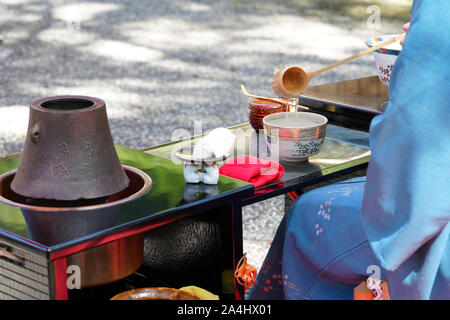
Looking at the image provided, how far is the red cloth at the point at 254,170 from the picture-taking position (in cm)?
161

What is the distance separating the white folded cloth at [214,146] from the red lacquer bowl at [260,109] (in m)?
0.43

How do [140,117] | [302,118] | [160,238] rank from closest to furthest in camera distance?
1. [160,238]
2. [302,118]
3. [140,117]

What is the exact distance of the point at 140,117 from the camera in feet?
14.8

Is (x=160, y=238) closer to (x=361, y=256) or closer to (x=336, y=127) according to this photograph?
(x=361, y=256)

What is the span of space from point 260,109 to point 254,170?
43cm

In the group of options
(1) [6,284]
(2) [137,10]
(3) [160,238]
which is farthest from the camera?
(2) [137,10]

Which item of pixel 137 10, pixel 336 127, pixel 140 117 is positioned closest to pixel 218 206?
pixel 336 127

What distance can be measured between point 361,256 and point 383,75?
84 cm

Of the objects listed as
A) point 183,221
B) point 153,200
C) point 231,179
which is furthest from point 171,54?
point 153,200

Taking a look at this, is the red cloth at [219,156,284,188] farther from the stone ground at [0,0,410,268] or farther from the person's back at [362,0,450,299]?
the stone ground at [0,0,410,268]

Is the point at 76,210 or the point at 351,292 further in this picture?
the point at 351,292

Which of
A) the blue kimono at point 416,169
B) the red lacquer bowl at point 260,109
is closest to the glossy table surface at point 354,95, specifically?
the red lacquer bowl at point 260,109

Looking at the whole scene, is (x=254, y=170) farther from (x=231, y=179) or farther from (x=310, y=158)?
(x=310, y=158)

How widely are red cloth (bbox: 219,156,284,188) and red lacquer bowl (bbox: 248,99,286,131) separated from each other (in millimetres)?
300
